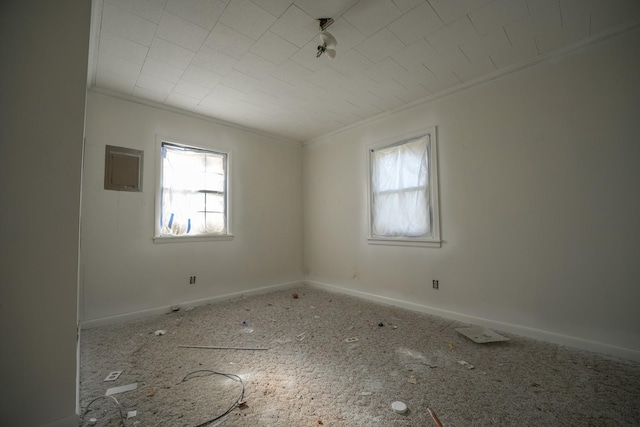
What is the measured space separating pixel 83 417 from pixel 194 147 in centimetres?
317

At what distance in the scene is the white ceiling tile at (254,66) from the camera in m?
2.53

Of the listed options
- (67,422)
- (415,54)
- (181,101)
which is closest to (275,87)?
(181,101)

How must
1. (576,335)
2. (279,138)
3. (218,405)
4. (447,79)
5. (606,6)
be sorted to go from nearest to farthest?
(218,405), (606,6), (576,335), (447,79), (279,138)

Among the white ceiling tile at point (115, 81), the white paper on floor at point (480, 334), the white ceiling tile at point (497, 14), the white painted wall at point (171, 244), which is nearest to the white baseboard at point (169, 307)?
the white painted wall at point (171, 244)

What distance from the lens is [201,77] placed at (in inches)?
112

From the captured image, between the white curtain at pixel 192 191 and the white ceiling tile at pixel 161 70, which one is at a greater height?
the white ceiling tile at pixel 161 70

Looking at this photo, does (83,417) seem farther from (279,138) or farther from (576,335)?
(279,138)

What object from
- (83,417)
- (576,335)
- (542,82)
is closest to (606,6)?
(542,82)

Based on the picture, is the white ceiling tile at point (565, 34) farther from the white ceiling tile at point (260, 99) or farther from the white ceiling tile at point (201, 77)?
the white ceiling tile at point (201, 77)

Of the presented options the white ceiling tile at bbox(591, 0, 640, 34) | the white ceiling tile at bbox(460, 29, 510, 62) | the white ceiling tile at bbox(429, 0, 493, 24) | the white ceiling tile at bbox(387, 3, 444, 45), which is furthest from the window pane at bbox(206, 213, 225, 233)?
the white ceiling tile at bbox(591, 0, 640, 34)

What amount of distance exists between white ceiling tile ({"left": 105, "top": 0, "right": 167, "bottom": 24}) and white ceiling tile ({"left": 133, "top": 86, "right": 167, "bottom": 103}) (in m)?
1.32

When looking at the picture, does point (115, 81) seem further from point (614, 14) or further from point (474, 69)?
point (614, 14)

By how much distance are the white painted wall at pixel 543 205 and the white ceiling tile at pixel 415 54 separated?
32.5 inches

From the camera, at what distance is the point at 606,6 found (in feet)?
6.46
